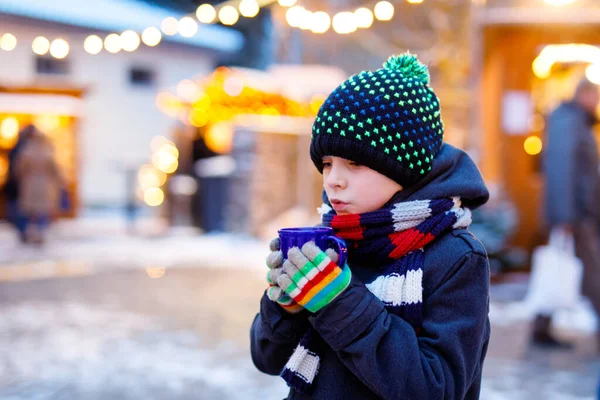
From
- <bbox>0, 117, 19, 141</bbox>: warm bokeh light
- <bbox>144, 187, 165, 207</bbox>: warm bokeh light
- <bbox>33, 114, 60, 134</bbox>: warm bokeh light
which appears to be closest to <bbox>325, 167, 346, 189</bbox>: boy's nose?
<bbox>144, 187, 165, 207</bbox>: warm bokeh light

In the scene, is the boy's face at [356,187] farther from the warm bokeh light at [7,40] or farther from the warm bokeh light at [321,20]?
the warm bokeh light at [321,20]

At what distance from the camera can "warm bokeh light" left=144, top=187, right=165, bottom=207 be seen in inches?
532

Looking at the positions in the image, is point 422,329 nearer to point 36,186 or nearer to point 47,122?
point 36,186

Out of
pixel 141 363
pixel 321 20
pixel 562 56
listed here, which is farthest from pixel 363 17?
pixel 562 56

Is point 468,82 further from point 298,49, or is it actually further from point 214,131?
point 214,131

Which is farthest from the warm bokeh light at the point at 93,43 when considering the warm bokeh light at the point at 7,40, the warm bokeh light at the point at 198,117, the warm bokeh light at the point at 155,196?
the warm bokeh light at the point at 155,196

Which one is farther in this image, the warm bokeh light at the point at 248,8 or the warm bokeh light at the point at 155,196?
the warm bokeh light at the point at 155,196

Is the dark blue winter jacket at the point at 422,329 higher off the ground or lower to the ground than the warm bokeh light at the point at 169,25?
lower

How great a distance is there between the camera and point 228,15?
5.17 m

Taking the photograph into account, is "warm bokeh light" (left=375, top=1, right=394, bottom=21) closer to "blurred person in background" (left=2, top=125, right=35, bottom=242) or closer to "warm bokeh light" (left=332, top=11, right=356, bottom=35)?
"warm bokeh light" (left=332, top=11, right=356, bottom=35)

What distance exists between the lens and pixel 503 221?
296 inches

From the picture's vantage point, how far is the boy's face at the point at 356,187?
1477mm

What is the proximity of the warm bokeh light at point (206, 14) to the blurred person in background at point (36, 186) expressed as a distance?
6.97 metres

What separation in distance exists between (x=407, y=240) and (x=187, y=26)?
3.89 m
